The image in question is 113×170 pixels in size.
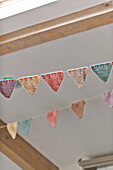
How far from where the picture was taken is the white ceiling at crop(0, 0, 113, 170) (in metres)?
2.97

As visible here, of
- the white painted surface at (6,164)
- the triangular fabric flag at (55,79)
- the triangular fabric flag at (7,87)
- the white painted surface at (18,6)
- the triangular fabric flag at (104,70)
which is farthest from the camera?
the white painted surface at (6,164)

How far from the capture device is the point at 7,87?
2840 mm

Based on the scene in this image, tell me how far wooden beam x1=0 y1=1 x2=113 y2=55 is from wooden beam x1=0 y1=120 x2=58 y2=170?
3.24ft

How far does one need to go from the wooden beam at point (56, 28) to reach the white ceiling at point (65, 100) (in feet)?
0.25

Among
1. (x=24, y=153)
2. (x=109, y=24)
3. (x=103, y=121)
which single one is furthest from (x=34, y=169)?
(x=109, y=24)

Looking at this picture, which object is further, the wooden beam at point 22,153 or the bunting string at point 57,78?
the wooden beam at point 22,153

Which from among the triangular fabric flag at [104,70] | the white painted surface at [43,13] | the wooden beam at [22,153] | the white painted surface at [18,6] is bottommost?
the triangular fabric flag at [104,70]

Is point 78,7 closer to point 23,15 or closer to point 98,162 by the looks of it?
point 23,15

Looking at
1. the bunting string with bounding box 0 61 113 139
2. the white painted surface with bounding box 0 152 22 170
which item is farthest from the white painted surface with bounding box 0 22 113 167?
the white painted surface with bounding box 0 152 22 170

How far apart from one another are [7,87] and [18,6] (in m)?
0.65

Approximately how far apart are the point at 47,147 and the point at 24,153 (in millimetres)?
242

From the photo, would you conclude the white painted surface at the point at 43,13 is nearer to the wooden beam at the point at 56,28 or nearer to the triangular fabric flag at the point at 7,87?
the wooden beam at the point at 56,28

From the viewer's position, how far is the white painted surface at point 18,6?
9.64ft

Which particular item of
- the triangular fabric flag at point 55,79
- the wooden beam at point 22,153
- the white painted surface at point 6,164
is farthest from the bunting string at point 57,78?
the white painted surface at point 6,164
